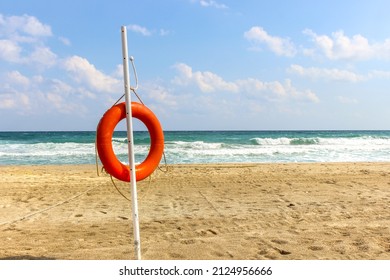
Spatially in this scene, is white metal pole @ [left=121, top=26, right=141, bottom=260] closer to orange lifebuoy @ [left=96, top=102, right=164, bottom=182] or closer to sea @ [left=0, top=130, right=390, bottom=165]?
orange lifebuoy @ [left=96, top=102, right=164, bottom=182]

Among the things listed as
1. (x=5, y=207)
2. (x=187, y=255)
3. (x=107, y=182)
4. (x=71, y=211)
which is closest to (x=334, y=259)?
(x=187, y=255)

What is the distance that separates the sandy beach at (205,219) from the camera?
389 centimetres

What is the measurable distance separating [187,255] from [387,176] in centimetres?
709

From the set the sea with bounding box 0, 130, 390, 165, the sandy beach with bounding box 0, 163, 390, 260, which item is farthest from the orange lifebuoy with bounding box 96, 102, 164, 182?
the sea with bounding box 0, 130, 390, 165

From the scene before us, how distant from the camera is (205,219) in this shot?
5148 mm

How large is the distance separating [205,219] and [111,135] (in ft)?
6.46

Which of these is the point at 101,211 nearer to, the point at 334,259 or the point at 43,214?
the point at 43,214

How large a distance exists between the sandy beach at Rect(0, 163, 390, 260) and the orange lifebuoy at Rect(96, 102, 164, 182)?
822 mm

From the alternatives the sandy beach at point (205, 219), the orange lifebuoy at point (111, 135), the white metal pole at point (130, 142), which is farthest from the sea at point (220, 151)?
the white metal pole at point (130, 142)

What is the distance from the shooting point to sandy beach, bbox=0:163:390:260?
3.89 m

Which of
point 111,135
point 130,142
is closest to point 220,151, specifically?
point 111,135

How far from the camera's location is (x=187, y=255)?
3.75m

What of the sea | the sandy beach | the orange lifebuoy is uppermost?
the orange lifebuoy
